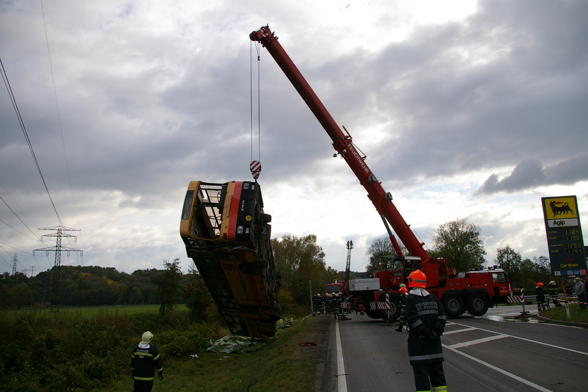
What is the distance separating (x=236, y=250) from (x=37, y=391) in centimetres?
553

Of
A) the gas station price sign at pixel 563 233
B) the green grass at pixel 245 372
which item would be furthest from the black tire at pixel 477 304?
the green grass at pixel 245 372

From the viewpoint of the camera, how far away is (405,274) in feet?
62.2

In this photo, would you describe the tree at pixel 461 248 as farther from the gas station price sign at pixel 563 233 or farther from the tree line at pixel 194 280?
the gas station price sign at pixel 563 233

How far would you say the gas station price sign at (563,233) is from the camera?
66.6 feet

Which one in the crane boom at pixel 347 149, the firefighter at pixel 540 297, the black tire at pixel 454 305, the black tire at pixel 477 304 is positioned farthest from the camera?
the firefighter at pixel 540 297

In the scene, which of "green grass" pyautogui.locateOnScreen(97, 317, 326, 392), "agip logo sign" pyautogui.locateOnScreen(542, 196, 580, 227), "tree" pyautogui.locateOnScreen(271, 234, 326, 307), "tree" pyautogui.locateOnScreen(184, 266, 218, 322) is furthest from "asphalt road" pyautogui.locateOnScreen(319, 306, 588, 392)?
"tree" pyautogui.locateOnScreen(271, 234, 326, 307)

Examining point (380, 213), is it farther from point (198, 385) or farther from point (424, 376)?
point (424, 376)

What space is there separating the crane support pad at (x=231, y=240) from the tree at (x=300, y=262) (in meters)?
42.5

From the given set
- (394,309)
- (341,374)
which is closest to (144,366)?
(341,374)

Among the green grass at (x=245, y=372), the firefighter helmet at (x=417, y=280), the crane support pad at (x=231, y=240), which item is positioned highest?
the crane support pad at (x=231, y=240)

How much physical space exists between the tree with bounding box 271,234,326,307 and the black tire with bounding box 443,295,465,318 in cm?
3526

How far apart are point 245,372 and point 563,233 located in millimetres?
17830

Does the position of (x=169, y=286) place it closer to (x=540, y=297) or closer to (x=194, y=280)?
(x=194, y=280)

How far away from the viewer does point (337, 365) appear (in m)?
8.46
